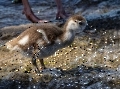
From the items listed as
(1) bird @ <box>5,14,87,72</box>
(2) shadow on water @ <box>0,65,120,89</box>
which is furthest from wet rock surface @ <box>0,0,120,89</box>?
(1) bird @ <box>5,14,87,72</box>

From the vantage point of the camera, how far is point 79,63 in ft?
11.7

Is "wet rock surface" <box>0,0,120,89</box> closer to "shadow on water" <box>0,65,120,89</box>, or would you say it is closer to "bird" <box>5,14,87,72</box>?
"shadow on water" <box>0,65,120,89</box>

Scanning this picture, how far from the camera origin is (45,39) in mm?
3287

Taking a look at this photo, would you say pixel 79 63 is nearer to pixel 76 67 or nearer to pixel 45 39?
pixel 76 67

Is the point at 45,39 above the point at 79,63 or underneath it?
above

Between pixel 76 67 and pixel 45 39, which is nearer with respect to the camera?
pixel 45 39

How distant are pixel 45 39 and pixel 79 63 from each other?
425 millimetres

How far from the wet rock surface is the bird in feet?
0.63

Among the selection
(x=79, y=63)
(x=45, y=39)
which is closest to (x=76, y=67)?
(x=79, y=63)

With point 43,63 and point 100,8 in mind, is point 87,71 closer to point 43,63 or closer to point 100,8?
point 43,63

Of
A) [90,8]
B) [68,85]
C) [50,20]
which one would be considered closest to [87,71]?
[68,85]

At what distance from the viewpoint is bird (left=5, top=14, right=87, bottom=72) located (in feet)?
10.8

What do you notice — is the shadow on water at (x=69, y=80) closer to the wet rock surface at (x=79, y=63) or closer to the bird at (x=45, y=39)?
the wet rock surface at (x=79, y=63)

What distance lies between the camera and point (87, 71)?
11.0 ft
